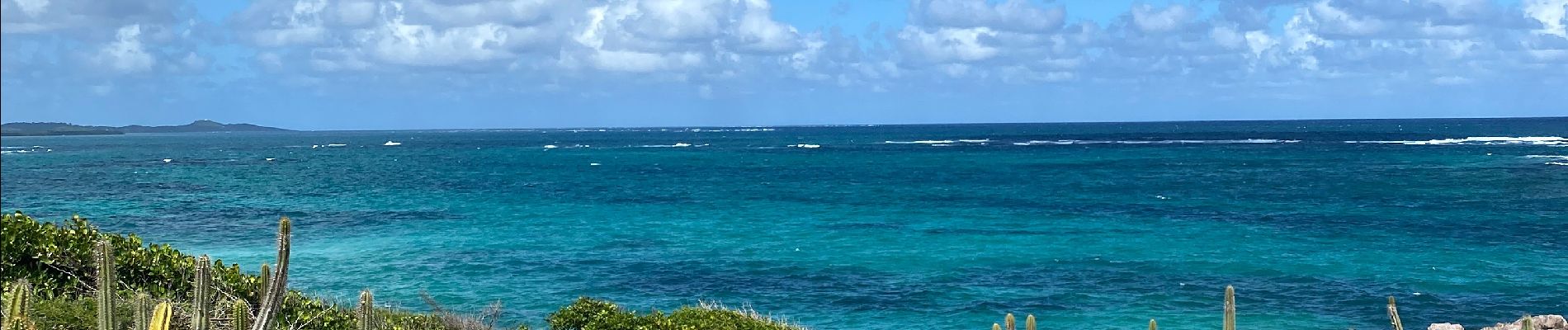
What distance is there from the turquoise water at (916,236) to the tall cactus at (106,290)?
15.7 metres

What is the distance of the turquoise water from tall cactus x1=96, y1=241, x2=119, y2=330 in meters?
15.7

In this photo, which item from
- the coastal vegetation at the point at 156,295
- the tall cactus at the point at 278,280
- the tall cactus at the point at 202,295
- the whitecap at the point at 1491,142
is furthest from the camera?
the whitecap at the point at 1491,142

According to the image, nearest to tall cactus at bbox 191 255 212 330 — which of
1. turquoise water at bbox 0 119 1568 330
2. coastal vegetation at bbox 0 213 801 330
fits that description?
coastal vegetation at bbox 0 213 801 330

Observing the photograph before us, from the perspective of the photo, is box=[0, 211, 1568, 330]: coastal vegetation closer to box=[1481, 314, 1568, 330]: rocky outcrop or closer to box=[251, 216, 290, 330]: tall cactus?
box=[251, 216, 290, 330]: tall cactus

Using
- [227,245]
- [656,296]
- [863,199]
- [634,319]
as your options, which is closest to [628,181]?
[863,199]

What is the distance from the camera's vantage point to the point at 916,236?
36062mm

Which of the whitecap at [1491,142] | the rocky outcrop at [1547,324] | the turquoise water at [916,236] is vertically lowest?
the whitecap at [1491,142]

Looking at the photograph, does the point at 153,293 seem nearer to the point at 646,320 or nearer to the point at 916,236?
the point at 646,320

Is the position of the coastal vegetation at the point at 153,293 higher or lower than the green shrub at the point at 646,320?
higher

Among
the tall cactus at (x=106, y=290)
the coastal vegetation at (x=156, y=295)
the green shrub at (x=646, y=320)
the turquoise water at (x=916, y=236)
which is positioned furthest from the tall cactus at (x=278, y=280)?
the turquoise water at (x=916, y=236)

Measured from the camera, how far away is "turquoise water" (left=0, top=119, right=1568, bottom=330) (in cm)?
2461

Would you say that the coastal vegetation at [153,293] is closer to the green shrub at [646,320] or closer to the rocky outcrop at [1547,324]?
the green shrub at [646,320]

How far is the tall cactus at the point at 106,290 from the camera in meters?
6.91

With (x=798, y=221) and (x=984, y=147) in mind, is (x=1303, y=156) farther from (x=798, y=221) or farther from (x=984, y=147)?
(x=798, y=221)
